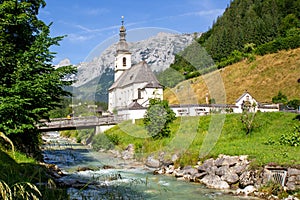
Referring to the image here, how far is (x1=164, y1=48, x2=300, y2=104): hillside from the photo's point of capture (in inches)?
2309

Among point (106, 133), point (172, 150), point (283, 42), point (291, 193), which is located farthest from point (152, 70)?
point (291, 193)

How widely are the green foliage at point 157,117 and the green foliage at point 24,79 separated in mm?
11539

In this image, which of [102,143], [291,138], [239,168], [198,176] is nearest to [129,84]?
[102,143]

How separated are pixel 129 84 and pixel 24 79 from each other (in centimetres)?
4451

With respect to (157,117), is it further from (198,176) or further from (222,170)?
(222,170)

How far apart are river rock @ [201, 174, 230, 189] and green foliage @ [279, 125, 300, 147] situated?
5.32 meters

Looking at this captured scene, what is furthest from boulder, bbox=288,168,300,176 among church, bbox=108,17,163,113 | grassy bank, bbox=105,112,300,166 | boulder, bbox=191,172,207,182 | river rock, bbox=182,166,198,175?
church, bbox=108,17,163,113

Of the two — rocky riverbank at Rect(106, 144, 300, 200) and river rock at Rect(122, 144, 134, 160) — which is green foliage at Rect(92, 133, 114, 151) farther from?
rocky riverbank at Rect(106, 144, 300, 200)

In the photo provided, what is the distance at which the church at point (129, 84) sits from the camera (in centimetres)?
5331

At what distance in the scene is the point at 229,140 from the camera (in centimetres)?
2292

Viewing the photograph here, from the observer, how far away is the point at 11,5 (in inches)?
602

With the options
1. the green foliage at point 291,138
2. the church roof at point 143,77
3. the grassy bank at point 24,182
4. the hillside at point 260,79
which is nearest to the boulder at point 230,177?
the green foliage at point 291,138

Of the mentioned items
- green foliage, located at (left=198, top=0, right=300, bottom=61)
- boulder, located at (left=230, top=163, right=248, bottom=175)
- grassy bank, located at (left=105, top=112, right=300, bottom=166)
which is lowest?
boulder, located at (left=230, top=163, right=248, bottom=175)

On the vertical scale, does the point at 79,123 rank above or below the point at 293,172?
above
